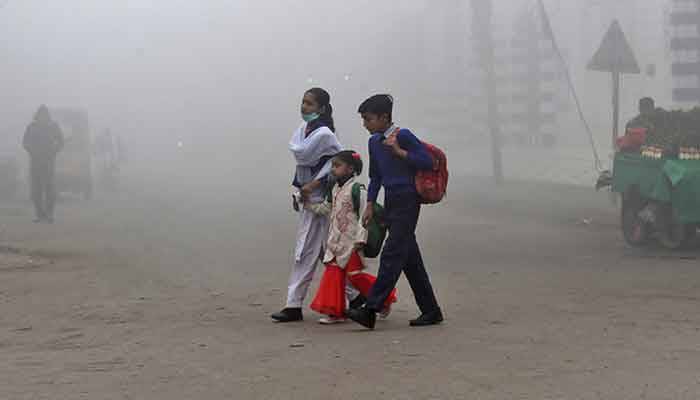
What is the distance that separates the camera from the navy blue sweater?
26.8 feet

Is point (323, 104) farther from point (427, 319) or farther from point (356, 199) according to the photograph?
point (427, 319)

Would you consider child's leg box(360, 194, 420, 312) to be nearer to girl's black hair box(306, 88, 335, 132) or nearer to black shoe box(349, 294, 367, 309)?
black shoe box(349, 294, 367, 309)

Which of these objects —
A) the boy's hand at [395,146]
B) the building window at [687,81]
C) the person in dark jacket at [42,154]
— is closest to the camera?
the boy's hand at [395,146]

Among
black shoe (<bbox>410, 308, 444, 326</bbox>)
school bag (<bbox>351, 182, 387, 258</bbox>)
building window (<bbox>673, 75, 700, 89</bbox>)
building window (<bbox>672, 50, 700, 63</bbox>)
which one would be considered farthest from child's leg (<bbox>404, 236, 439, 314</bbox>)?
building window (<bbox>672, 50, 700, 63</bbox>)

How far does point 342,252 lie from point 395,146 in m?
0.91

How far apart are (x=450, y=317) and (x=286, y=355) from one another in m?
2.05

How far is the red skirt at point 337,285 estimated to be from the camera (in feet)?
28.3

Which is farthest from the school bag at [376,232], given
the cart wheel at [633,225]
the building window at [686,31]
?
the building window at [686,31]

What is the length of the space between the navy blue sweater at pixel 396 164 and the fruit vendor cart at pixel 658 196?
6.23 m

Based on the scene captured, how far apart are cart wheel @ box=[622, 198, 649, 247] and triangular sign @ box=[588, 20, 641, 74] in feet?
25.8

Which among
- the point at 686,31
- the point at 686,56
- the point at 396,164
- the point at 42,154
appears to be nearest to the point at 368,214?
the point at 396,164

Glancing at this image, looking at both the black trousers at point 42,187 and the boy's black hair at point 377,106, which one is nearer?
the boy's black hair at point 377,106

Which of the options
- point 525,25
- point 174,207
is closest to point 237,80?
point 525,25

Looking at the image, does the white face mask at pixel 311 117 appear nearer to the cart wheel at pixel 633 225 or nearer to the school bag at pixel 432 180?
the school bag at pixel 432 180
